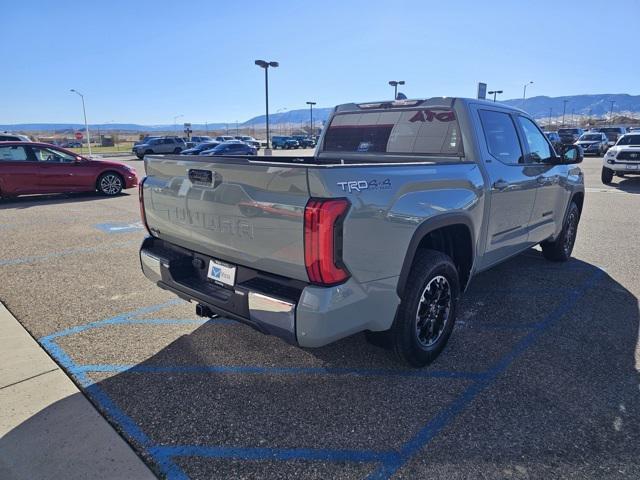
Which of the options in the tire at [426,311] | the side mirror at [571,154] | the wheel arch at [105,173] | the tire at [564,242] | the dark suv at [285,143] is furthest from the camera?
the dark suv at [285,143]

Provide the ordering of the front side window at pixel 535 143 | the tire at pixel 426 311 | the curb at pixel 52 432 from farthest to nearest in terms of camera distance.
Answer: the front side window at pixel 535 143 → the tire at pixel 426 311 → the curb at pixel 52 432

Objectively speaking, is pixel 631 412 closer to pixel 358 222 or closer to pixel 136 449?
pixel 358 222

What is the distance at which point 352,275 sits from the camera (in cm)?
247

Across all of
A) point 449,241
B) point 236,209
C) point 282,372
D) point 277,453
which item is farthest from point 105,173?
point 277,453

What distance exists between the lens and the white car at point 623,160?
14.4 meters

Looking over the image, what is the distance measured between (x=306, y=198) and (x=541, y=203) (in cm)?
359

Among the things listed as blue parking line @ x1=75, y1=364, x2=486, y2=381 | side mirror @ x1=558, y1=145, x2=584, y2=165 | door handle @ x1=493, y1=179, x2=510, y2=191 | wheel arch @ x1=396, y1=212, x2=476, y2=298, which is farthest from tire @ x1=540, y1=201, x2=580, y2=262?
blue parking line @ x1=75, y1=364, x2=486, y2=381

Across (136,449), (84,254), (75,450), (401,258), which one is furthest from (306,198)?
(84,254)

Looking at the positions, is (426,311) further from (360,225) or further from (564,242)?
(564,242)

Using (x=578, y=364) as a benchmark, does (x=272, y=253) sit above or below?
above

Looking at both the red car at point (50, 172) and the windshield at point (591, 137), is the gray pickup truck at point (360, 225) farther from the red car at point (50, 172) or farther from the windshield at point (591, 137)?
the windshield at point (591, 137)

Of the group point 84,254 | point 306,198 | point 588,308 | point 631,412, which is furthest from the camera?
point 84,254

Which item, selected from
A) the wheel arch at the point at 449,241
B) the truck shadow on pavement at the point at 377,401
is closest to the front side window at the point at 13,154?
the truck shadow on pavement at the point at 377,401

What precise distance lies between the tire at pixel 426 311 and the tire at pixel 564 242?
3.06 metres
